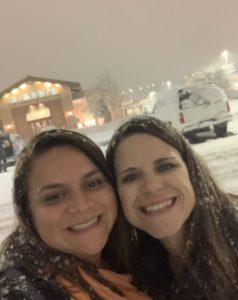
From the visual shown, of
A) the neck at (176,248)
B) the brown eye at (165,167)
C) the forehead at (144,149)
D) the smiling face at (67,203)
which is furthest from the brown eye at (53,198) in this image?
the neck at (176,248)

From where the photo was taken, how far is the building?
30766mm

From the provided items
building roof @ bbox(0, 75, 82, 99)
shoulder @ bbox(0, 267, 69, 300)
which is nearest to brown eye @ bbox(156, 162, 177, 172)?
shoulder @ bbox(0, 267, 69, 300)

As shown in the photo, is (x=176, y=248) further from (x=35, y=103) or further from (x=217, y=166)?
(x=35, y=103)

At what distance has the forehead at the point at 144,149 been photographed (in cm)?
247

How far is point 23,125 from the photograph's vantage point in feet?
103

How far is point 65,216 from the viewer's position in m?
2.16

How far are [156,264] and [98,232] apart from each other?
23.9 inches

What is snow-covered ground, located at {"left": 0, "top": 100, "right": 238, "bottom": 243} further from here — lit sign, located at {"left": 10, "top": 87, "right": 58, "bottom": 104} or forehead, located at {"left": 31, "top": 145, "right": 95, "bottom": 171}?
Result: lit sign, located at {"left": 10, "top": 87, "right": 58, "bottom": 104}

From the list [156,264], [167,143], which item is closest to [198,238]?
[156,264]

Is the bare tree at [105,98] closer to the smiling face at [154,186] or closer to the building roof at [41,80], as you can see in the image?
the building roof at [41,80]

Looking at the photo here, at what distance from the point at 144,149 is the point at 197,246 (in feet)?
1.93

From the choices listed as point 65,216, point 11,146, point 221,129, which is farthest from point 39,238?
point 11,146

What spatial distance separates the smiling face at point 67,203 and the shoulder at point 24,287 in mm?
292

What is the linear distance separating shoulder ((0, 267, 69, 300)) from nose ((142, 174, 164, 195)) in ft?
2.61
